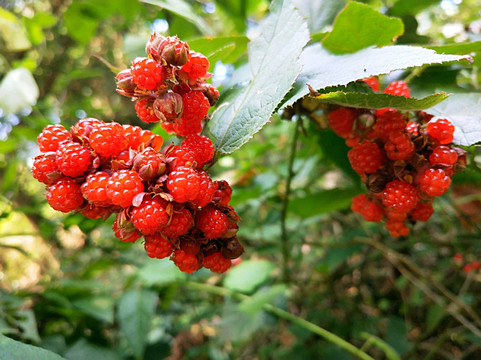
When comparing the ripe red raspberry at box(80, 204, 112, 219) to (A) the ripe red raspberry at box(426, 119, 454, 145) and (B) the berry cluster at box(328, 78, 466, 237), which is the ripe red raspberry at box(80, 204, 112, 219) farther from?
(A) the ripe red raspberry at box(426, 119, 454, 145)

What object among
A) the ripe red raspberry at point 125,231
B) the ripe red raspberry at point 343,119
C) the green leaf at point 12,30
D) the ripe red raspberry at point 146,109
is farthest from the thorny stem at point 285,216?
the green leaf at point 12,30

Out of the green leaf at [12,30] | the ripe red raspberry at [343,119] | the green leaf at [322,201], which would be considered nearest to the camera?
the ripe red raspberry at [343,119]

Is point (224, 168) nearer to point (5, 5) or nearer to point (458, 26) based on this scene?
point (458, 26)

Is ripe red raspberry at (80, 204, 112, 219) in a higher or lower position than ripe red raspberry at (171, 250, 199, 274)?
higher

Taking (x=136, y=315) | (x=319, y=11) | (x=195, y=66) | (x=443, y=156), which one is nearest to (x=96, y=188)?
(x=195, y=66)

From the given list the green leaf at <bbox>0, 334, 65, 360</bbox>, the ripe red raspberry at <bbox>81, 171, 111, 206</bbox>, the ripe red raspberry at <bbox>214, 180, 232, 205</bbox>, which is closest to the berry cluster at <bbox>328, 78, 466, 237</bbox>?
the ripe red raspberry at <bbox>214, 180, 232, 205</bbox>

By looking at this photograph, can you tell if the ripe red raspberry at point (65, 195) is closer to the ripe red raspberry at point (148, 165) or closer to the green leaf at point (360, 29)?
the ripe red raspberry at point (148, 165)

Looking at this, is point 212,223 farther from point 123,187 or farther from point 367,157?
point 367,157

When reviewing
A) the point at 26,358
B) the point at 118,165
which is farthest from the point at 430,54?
the point at 26,358
